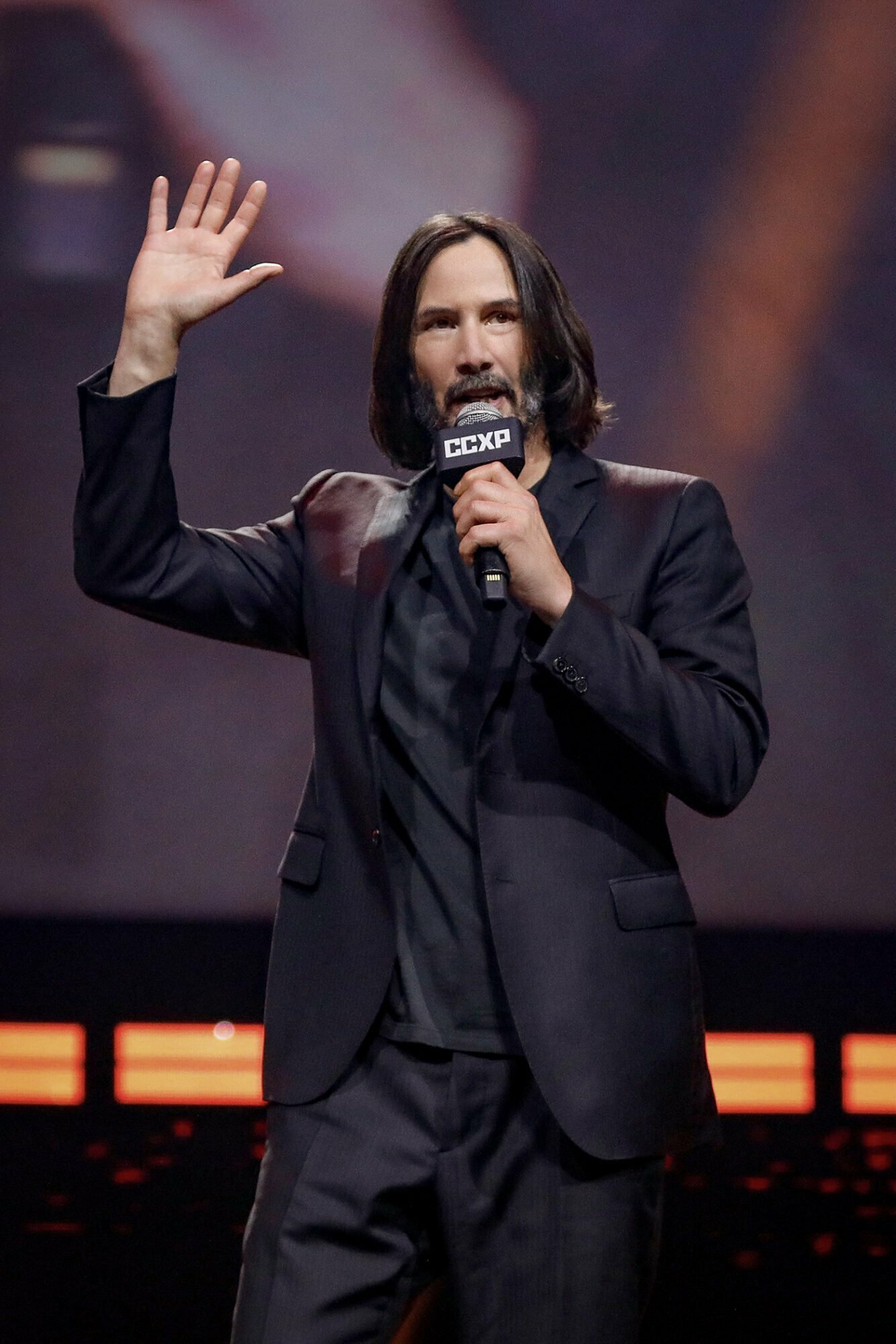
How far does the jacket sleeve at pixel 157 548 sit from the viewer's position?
4.75 feet

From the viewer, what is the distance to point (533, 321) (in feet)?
5.42

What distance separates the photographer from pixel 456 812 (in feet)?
4.65

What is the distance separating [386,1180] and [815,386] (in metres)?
2.43

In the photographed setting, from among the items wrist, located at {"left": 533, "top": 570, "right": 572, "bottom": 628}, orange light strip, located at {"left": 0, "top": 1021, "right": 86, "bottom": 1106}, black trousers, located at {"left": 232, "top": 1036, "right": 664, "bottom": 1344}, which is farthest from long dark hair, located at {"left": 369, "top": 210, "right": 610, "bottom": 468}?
orange light strip, located at {"left": 0, "top": 1021, "right": 86, "bottom": 1106}

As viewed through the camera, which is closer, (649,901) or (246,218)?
(649,901)

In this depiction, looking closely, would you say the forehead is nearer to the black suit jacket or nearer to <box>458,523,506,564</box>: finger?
the black suit jacket

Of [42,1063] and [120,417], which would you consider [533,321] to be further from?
[42,1063]

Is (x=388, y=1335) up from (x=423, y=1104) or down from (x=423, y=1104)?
down

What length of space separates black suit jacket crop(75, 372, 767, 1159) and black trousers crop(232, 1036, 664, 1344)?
0.06 metres

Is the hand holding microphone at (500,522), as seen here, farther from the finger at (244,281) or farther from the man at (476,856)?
the finger at (244,281)

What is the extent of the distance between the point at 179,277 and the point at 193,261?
0.03m

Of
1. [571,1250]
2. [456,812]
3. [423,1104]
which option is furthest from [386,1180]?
[456,812]

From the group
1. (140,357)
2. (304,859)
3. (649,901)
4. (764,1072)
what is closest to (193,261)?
(140,357)

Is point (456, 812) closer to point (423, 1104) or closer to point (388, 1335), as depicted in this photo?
point (423, 1104)
